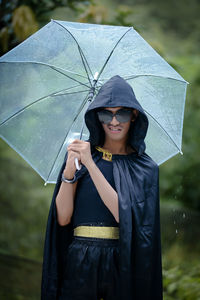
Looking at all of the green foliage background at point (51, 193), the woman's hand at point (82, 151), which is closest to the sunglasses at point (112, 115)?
the woman's hand at point (82, 151)

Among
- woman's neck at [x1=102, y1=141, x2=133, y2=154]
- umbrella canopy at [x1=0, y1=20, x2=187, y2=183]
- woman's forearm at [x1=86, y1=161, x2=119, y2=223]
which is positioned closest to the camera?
woman's forearm at [x1=86, y1=161, x2=119, y2=223]

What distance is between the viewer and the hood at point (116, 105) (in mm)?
2182

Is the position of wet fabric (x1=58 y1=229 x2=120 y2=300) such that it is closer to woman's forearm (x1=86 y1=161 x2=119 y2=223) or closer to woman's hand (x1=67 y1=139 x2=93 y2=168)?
woman's forearm (x1=86 y1=161 x2=119 y2=223)

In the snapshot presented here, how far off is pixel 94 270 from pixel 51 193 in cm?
496

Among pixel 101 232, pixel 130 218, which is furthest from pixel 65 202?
pixel 130 218

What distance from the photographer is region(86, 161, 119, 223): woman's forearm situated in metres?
2.13

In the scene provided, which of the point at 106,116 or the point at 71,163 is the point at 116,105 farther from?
the point at 71,163

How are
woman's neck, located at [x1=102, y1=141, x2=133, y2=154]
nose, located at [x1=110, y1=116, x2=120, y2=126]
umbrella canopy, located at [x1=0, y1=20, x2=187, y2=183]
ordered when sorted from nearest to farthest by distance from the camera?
1. nose, located at [x1=110, y1=116, x2=120, y2=126]
2. woman's neck, located at [x1=102, y1=141, x2=133, y2=154]
3. umbrella canopy, located at [x1=0, y1=20, x2=187, y2=183]

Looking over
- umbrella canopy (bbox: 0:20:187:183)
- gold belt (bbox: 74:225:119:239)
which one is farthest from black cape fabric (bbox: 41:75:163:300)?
umbrella canopy (bbox: 0:20:187:183)

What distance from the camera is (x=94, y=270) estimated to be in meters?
2.17

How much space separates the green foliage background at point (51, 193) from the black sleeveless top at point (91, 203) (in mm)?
2311

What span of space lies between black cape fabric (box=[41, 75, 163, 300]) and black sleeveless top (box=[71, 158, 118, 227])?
50 mm

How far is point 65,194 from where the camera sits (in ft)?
7.32

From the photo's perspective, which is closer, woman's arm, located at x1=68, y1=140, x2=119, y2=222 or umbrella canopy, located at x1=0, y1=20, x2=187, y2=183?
woman's arm, located at x1=68, y1=140, x2=119, y2=222
